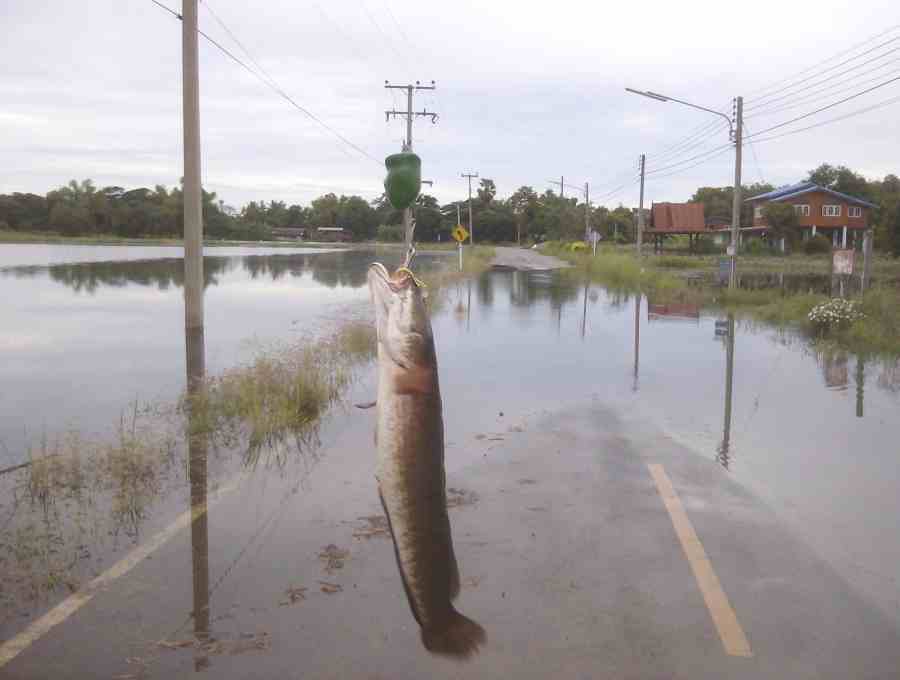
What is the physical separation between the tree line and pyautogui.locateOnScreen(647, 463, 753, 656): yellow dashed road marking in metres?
59.1

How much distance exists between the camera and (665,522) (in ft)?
21.2

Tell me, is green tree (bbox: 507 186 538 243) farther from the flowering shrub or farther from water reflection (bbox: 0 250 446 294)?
the flowering shrub

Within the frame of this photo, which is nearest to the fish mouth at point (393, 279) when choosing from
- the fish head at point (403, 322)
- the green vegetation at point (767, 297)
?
the fish head at point (403, 322)

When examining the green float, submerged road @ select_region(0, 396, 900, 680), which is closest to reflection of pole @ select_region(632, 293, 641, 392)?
submerged road @ select_region(0, 396, 900, 680)

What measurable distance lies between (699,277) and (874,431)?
33.5 metres

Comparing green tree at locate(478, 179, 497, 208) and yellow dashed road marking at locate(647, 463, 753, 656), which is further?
green tree at locate(478, 179, 497, 208)

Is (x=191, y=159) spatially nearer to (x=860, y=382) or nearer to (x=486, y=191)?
(x=860, y=382)

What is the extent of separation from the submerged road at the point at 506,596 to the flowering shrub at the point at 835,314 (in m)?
13.2

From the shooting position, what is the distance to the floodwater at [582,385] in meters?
7.21

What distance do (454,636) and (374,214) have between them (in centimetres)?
9421

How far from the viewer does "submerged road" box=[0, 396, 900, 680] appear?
4242 millimetres

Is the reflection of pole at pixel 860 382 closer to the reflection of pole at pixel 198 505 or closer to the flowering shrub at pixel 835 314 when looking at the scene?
the flowering shrub at pixel 835 314

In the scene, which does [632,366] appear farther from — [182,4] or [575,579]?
[575,579]

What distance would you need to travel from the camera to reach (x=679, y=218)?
83.8 m
